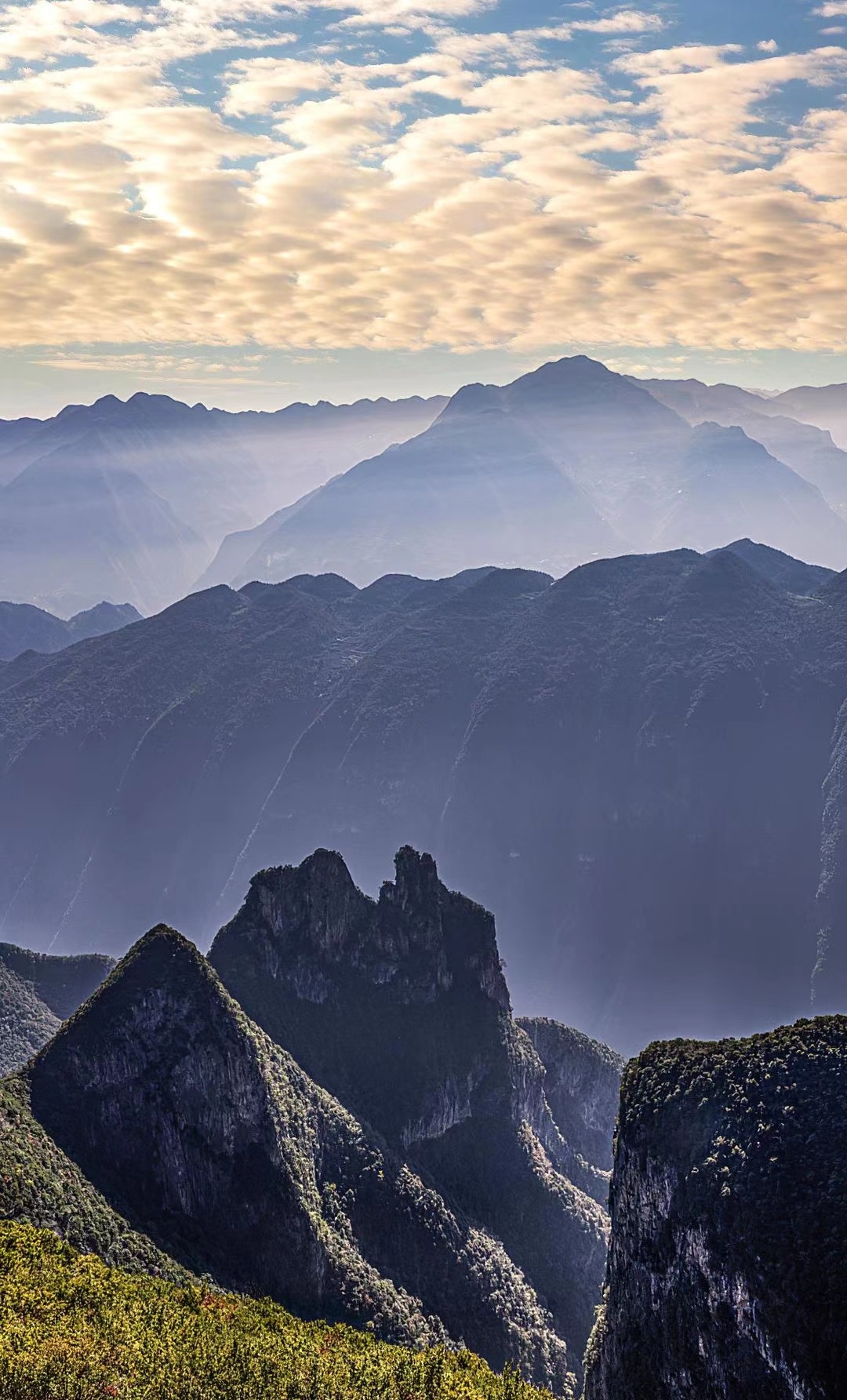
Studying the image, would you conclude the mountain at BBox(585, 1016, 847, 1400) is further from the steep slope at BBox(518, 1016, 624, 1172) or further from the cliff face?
the steep slope at BBox(518, 1016, 624, 1172)

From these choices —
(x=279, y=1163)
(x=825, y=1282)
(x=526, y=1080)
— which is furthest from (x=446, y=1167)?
(x=825, y=1282)

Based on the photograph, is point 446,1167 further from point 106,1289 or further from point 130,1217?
point 106,1289

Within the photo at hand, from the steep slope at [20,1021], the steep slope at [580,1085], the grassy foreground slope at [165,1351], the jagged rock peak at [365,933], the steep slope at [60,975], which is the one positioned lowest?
the grassy foreground slope at [165,1351]

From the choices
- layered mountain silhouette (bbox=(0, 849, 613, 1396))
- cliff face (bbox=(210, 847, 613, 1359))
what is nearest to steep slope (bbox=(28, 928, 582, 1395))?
layered mountain silhouette (bbox=(0, 849, 613, 1396))

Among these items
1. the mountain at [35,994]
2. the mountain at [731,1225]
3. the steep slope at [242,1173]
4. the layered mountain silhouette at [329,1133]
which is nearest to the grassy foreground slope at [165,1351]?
the mountain at [731,1225]

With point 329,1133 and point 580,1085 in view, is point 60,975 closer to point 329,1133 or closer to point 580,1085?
point 329,1133

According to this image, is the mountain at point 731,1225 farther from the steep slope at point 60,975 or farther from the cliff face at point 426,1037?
the steep slope at point 60,975
